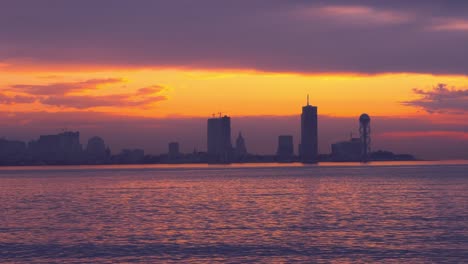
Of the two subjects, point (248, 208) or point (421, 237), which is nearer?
point (421, 237)

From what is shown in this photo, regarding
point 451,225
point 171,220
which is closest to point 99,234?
point 171,220

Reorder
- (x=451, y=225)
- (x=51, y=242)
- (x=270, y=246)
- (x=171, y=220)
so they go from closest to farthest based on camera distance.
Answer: (x=270, y=246) < (x=51, y=242) < (x=451, y=225) < (x=171, y=220)

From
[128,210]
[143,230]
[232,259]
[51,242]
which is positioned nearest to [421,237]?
[232,259]

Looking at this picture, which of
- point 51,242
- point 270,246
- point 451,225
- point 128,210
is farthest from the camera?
point 128,210

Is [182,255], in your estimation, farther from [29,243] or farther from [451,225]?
[451,225]

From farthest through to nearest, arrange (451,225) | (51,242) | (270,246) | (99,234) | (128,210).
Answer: (128,210) < (451,225) < (99,234) < (51,242) < (270,246)

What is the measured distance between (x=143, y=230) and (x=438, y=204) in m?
49.0

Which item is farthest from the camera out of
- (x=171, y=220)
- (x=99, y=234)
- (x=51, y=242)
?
(x=171, y=220)

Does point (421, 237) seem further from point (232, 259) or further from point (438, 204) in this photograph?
point (438, 204)

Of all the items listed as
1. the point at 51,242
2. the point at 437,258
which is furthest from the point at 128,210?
the point at 437,258

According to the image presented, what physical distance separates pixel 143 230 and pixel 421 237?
2511 cm

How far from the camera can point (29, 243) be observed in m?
60.2

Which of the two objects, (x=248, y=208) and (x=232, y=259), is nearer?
(x=232, y=259)

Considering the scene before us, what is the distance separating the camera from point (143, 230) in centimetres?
6894
